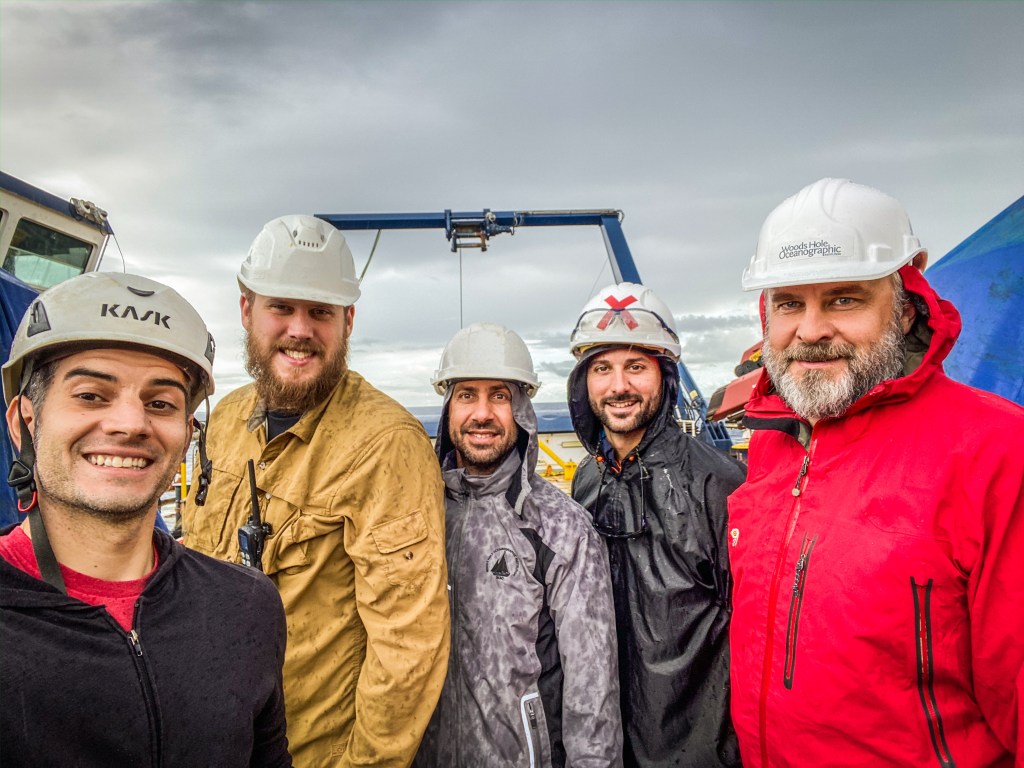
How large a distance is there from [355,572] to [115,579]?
880 mm

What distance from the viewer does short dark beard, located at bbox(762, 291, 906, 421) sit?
196 cm

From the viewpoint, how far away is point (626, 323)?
3158 millimetres

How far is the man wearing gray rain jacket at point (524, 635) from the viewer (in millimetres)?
2264

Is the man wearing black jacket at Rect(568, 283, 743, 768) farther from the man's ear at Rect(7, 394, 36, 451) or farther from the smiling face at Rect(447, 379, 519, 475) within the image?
the man's ear at Rect(7, 394, 36, 451)

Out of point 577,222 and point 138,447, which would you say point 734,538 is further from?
point 577,222

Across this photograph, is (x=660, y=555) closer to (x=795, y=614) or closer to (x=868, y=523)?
(x=795, y=614)

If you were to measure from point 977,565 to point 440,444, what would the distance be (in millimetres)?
2199

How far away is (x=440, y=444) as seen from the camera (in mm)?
3014

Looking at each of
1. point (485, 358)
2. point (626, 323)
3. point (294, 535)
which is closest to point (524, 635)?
point (294, 535)

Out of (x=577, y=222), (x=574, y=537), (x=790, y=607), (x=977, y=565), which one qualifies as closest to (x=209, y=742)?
(x=574, y=537)

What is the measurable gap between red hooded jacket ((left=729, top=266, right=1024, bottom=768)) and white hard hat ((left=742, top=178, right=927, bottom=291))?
20cm

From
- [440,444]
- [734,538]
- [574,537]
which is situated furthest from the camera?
[440,444]

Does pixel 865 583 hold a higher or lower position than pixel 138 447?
lower

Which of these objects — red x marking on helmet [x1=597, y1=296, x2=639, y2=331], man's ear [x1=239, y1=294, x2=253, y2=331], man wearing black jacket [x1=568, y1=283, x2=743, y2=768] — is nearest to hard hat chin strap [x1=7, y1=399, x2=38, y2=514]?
man's ear [x1=239, y1=294, x2=253, y2=331]
